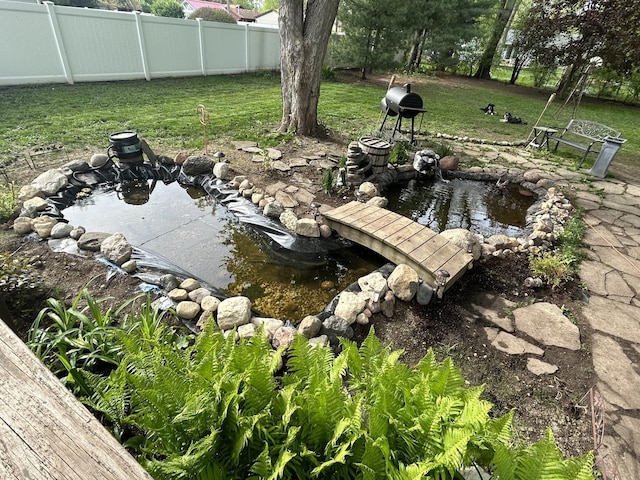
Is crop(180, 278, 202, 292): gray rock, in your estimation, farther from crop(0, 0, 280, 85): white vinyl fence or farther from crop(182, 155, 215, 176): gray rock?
crop(0, 0, 280, 85): white vinyl fence

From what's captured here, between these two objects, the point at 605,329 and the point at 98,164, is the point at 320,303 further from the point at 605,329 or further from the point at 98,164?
the point at 98,164

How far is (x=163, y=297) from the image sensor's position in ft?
8.55

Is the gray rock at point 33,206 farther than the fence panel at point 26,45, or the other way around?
the fence panel at point 26,45

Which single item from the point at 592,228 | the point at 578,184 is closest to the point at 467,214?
the point at 592,228

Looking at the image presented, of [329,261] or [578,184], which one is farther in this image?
[578,184]

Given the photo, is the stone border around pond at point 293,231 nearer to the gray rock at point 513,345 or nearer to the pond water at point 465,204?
the pond water at point 465,204

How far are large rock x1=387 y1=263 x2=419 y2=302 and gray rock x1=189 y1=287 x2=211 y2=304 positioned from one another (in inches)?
59.4

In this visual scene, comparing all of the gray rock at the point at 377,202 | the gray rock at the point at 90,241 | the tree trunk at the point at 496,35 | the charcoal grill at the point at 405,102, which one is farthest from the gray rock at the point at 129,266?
the tree trunk at the point at 496,35

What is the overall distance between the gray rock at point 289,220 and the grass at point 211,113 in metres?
2.53

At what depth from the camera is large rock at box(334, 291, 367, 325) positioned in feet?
8.27

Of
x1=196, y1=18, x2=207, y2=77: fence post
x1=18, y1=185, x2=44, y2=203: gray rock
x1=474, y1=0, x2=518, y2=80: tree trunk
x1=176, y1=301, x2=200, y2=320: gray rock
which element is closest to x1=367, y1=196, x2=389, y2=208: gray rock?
x1=176, y1=301, x2=200, y2=320: gray rock

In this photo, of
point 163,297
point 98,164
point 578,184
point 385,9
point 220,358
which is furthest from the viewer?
point 385,9

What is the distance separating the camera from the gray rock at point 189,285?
2.72 metres

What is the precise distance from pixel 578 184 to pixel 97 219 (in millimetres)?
6802
